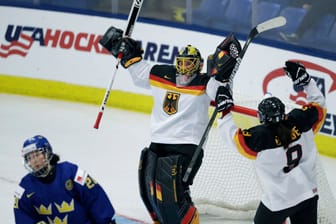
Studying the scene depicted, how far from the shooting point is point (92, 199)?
11.4ft

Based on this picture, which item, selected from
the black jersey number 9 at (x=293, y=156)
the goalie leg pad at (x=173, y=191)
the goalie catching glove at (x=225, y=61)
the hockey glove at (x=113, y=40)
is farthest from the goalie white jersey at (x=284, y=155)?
the hockey glove at (x=113, y=40)

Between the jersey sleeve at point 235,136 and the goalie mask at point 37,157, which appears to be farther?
the jersey sleeve at point 235,136

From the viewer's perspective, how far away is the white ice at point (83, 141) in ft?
19.1

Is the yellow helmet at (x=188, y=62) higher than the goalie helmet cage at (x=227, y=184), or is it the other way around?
the yellow helmet at (x=188, y=62)

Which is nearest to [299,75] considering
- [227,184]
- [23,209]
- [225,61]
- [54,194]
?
[225,61]

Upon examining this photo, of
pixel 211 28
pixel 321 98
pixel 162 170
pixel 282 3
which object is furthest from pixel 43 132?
pixel 321 98

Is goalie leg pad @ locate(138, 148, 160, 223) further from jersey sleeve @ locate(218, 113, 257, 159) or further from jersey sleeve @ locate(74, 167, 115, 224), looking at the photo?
jersey sleeve @ locate(74, 167, 115, 224)

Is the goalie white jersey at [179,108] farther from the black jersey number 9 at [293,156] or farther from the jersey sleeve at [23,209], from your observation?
the jersey sleeve at [23,209]

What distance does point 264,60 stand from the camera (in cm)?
717

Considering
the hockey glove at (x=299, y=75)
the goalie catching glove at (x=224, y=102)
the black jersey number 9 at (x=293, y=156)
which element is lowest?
the black jersey number 9 at (x=293, y=156)

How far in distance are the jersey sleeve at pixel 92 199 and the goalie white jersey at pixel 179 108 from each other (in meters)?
1.08

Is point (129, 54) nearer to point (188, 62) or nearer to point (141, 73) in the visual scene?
point (141, 73)

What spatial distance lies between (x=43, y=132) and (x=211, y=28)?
75.3 inches

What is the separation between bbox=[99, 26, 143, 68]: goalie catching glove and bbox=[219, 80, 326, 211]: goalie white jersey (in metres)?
0.88
